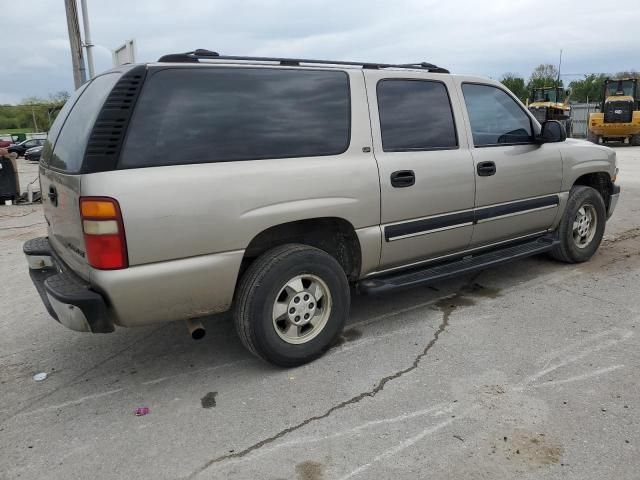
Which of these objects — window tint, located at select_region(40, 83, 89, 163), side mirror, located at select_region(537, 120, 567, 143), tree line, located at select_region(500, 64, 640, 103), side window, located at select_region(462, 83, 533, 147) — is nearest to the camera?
window tint, located at select_region(40, 83, 89, 163)

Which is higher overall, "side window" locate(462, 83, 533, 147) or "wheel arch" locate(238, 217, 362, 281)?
"side window" locate(462, 83, 533, 147)

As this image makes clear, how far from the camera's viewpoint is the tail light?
105 inches

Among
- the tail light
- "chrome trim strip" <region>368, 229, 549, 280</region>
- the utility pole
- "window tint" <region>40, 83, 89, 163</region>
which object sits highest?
the utility pole

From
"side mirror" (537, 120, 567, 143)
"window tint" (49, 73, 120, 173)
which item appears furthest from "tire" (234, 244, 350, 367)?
"side mirror" (537, 120, 567, 143)

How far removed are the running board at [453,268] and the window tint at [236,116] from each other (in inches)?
39.6

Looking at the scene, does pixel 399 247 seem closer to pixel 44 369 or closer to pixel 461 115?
pixel 461 115

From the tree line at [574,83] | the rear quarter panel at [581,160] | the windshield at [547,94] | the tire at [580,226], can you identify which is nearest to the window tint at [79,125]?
the rear quarter panel at [581,160]

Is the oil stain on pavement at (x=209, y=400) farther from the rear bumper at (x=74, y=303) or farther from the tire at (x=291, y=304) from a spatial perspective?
the rear bumper at (x=74, y=303)

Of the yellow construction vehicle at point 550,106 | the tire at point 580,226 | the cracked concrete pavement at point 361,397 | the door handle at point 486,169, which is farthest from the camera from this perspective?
the yellow construction vehicle at point 550,106

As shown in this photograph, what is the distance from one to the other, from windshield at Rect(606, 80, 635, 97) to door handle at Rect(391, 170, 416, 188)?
973 inches

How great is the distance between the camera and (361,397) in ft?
10.1

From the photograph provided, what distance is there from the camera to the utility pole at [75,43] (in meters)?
10.6

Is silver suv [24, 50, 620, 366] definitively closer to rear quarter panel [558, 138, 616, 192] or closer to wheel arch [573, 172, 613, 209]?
rear quarter panel [558, 138, 616, 192]

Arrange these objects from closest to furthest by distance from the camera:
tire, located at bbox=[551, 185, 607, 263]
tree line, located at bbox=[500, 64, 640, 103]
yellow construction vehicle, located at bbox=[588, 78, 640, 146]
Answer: tire, located at bbox=[551, 185, 607, 263]
yellow construction vehicle, located at bbox=[588, 78, 640, 146]
tree line, located at bbox=[500, 64, 640, 103]
